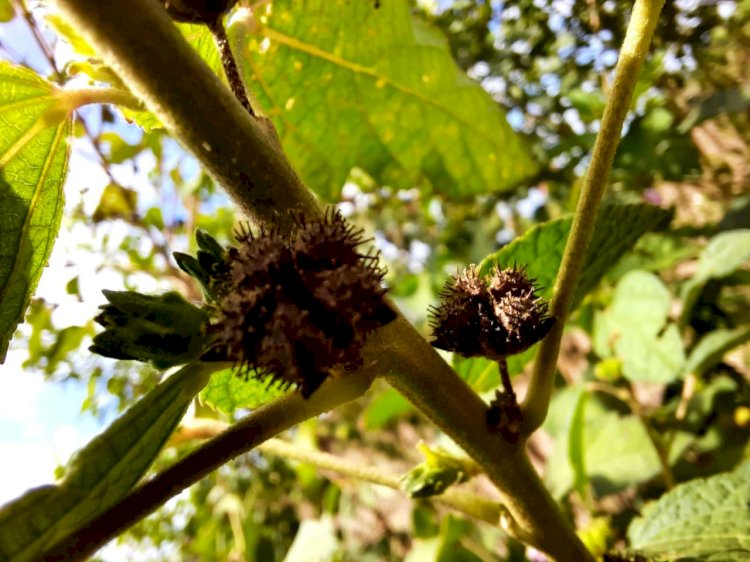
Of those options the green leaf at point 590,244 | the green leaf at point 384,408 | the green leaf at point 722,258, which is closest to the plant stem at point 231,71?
the green leaf at point 590,244

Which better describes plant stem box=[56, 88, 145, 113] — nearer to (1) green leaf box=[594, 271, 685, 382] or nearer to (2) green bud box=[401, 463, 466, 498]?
(2) green bud box=[401, 463, 466, 498]

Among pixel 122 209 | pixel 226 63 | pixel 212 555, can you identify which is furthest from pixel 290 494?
pixel 226 63

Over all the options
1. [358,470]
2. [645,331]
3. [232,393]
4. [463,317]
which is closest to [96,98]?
[232,393]

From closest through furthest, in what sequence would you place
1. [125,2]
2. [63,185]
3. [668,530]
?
[125,2]
[63,185]
[668,530]

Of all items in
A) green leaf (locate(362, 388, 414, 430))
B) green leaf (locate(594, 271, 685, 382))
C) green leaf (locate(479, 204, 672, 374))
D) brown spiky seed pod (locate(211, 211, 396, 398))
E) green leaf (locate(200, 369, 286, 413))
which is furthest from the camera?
green leaf (locate(362, 388, 414, 430))

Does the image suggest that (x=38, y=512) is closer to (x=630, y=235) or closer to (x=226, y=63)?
(x=226, y=63)

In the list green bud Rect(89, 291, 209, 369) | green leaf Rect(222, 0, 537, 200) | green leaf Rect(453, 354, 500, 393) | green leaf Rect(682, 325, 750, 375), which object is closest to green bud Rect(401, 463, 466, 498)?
green leaf Rect(453, 354, 500, 393)

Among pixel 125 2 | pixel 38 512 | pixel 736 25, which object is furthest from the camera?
pixel 736 25
